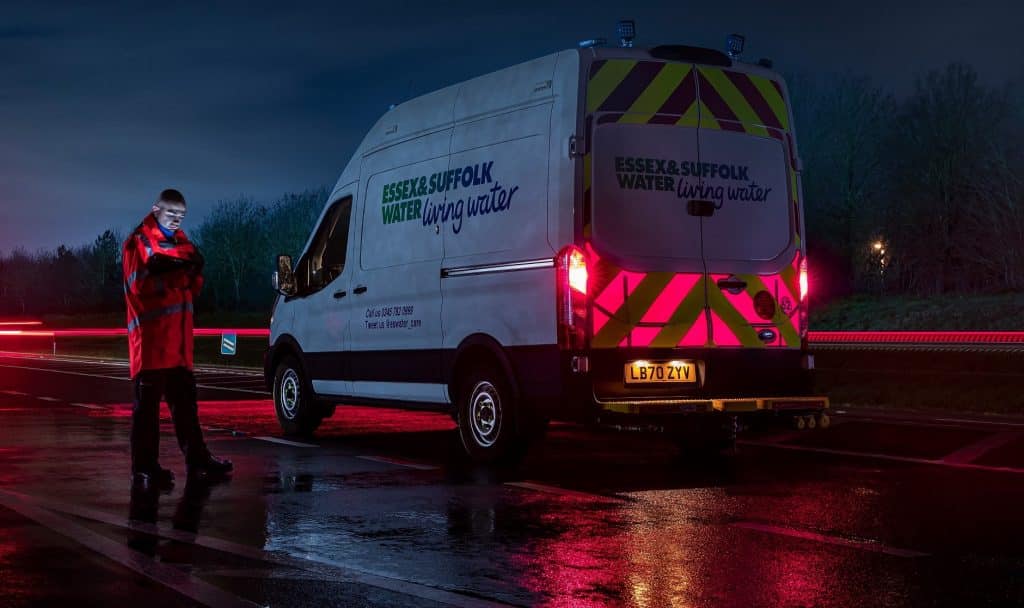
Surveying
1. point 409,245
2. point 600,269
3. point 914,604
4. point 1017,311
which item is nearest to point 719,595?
point 914,604

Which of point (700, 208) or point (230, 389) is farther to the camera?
point (230, 389)

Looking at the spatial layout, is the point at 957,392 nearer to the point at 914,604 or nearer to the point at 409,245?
the point at 409,245

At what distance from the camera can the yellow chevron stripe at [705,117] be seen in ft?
32.6

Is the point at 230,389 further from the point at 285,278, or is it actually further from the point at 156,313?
the point at 156,313

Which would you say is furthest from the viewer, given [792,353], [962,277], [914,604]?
[962,277]

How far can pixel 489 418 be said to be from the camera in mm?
10203

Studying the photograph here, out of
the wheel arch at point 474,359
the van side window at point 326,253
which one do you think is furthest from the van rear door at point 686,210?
the van side window at point 326,253

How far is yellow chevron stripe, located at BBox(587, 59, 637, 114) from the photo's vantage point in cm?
949

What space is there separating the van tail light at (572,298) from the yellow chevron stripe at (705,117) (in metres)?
1.49

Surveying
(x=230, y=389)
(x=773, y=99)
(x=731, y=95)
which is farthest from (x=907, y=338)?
(x=731, y=95)

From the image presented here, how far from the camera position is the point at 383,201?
466 inches

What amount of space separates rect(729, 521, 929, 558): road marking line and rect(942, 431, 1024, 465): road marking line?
12.0 feet

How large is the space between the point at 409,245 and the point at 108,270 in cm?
18088

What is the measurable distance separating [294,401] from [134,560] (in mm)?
7216
